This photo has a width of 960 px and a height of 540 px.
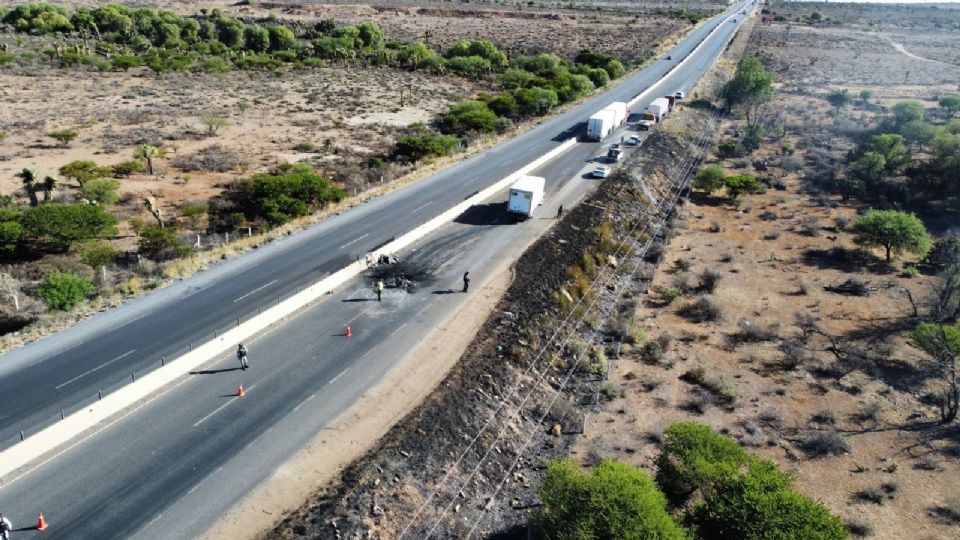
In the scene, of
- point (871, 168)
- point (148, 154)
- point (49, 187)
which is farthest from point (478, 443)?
point (871, 168)

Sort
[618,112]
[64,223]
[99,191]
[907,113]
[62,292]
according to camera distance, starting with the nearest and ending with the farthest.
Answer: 1. [62,292]
2. [64,223]
3. [99,191]
4. [618,112]
5. [907,113]

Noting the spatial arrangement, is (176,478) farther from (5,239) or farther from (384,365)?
(5,239)

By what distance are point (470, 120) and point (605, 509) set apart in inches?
2244

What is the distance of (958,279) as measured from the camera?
3756cm

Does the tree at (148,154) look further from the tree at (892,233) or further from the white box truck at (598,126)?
the tree at (892,233)

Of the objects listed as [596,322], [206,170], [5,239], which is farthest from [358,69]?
[596,322]

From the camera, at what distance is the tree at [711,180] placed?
58.7 metres

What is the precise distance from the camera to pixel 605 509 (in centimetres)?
1822

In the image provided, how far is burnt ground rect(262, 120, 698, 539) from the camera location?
67.7 ft

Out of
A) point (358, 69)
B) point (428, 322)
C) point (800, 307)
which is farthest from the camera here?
point (358, 69)

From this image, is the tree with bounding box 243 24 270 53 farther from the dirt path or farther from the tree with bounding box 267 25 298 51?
the dirt path

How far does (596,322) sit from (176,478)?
2315cm

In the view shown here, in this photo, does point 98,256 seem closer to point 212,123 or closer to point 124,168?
point 124,168

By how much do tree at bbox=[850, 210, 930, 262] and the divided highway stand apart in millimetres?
26314
